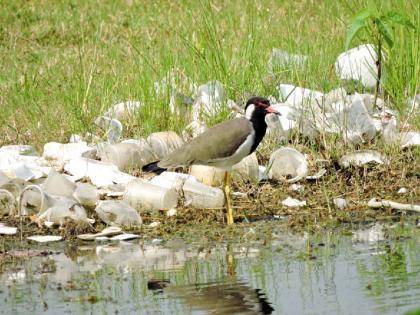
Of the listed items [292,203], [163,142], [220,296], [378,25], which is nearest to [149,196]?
[292,203]

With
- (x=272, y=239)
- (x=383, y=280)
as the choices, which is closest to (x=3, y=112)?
(x=272, y=239)

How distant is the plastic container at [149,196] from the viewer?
771 cm

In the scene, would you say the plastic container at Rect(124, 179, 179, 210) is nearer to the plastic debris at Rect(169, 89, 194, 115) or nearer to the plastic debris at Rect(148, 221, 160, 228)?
the plastic debris at Rect(148, 221, 160, 228)

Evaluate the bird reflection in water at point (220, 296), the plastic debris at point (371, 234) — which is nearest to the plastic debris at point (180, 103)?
the plastic debris at point (371, 234)

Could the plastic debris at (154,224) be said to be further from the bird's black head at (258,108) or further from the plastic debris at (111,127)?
the plastic debris at (111,127)

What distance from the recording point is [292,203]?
789 cm

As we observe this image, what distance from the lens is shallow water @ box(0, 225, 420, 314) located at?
5.60 metres

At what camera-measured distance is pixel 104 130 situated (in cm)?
913

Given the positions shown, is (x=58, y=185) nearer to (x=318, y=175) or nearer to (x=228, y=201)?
(x=228, y=201)

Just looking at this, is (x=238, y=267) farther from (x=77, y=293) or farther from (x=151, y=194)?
(x=151, y=194)

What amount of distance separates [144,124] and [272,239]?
236cm

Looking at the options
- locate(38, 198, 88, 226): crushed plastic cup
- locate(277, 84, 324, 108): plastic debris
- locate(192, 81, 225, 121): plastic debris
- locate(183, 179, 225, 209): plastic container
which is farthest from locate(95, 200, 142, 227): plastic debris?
locate(277, 84, 324, 108): plastic debris

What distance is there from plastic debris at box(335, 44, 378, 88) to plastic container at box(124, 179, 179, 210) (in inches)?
104

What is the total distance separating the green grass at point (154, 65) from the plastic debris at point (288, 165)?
793mm
